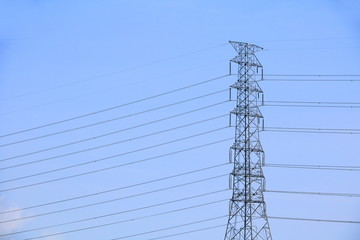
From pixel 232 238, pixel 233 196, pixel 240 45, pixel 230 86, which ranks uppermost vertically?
pixel 240 45

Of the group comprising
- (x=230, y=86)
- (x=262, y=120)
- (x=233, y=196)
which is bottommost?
(x=233, y=196)

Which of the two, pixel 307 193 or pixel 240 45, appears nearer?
pixel 307 193

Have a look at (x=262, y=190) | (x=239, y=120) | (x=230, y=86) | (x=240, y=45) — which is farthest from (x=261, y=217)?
(x=240, y=45)

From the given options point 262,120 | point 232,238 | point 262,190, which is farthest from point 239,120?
point 232,238

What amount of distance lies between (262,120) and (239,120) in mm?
1628

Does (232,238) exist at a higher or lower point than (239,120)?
lower

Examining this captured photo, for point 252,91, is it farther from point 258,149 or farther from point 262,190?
point 262,190

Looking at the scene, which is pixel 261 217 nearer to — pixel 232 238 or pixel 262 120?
pixel 232 238

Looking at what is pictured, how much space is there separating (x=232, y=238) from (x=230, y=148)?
5.53m

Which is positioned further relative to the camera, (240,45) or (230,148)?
(240,45)

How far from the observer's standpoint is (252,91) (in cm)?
3431

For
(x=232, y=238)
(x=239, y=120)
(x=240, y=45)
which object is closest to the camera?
(x=232, y=238)

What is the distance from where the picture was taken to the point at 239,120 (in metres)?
33.4

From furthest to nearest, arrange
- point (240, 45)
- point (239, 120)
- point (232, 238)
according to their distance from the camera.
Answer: point (240, 45) → point (239, 120) → point (232, 238)
